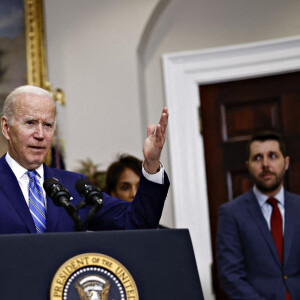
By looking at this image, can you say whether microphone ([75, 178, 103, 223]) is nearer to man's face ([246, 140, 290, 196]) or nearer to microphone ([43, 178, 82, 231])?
microphone ([43, 178, 82, 231])

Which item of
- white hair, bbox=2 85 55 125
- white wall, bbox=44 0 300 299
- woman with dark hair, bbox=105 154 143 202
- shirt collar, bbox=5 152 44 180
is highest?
white wall, bbox=44 0 300 299

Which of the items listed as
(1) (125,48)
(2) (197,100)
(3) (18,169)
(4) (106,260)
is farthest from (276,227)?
(4) (106,260)

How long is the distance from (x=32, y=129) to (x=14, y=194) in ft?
0.78

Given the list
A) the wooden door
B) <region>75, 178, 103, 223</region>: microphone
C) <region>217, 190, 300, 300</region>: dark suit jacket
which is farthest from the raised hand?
the wooden door

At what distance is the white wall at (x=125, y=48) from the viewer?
443 cm

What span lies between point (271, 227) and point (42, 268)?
8.45 feet

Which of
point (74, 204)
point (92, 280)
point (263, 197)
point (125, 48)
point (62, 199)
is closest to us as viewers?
point (92, 280)

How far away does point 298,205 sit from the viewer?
3.86 m

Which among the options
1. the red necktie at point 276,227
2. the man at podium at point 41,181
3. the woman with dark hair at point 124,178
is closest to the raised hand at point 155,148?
the man at podium at point 41,181

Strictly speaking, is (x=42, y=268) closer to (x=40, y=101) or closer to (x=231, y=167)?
(x=40, y=101)

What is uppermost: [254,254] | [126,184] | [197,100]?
[197,100]

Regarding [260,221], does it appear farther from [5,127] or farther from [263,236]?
[5,127]

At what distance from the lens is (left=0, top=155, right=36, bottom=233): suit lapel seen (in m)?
1.83

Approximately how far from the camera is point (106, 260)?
4.81 ft
